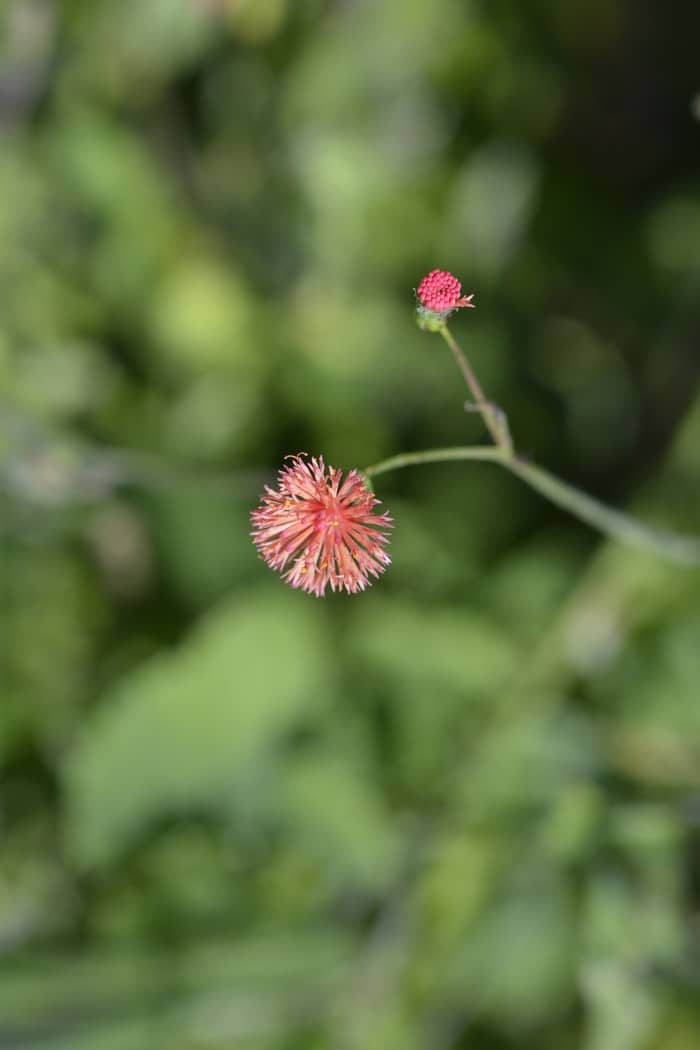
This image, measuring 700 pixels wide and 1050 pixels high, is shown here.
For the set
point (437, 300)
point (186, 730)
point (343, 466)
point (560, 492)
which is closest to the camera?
point (437, 300)

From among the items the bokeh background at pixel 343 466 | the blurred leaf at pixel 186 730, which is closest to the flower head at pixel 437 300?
the bokeh background at pixel 343 466

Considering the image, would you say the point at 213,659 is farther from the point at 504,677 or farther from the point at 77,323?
the point at 77,323

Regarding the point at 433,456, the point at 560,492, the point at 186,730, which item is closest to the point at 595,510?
the point at 560,492

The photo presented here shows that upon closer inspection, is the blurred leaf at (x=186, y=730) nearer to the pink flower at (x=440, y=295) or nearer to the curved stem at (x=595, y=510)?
the curved stem at (x=595, y=510)

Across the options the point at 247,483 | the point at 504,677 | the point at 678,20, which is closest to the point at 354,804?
the point at 504,677

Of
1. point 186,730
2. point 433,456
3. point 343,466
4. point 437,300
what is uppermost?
point 343,466

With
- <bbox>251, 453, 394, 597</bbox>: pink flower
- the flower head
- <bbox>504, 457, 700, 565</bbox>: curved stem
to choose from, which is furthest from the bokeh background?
the flower head

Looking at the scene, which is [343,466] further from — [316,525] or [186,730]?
[316,525]

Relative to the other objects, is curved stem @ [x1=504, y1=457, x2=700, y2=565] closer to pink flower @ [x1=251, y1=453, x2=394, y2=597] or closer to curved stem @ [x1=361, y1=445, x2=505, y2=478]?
curved stem @ [x1=361, y1=445, x2=505, y2=478]
